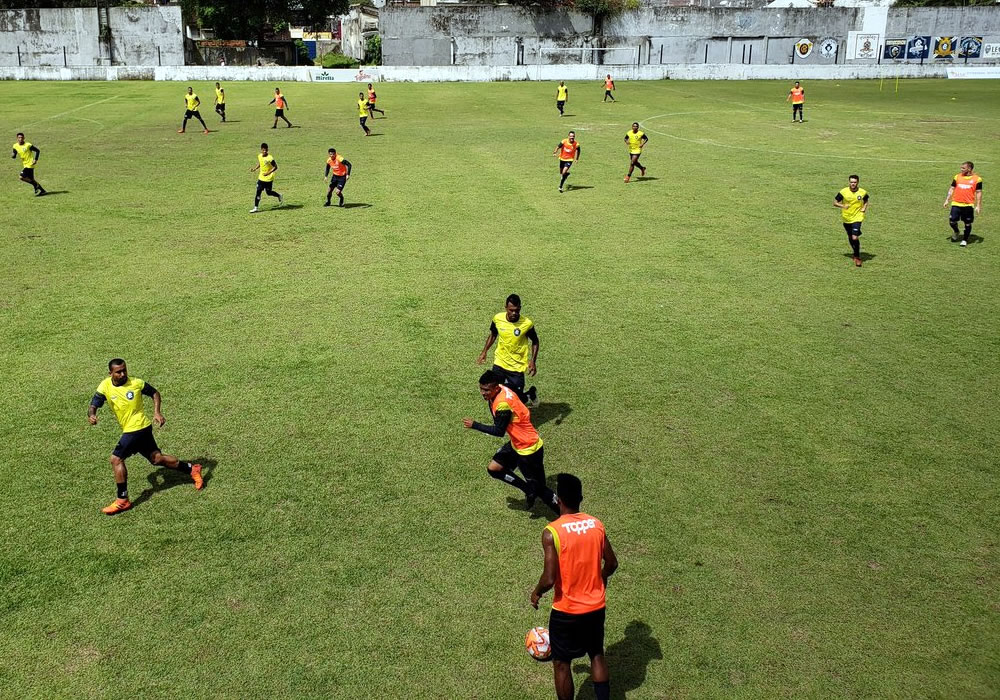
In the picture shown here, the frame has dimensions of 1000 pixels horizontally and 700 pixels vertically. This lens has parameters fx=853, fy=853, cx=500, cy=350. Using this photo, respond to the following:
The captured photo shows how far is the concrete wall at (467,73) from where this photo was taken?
203ft

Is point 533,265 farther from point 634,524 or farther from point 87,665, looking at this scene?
point 87,665

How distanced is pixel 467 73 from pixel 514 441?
188ft

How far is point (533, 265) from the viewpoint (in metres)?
21.0

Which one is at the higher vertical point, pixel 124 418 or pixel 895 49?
pixel 895 49

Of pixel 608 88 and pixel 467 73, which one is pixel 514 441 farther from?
pixel 467 73

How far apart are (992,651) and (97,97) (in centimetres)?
5723

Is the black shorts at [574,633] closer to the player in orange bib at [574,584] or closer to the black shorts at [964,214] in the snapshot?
the player in orange bib at [574,584]

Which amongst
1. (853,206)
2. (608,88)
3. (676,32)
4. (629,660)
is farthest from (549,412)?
(676,32)

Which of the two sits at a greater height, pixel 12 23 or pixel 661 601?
pixel 12 23

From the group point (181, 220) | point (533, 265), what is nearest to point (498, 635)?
point (533, 265)

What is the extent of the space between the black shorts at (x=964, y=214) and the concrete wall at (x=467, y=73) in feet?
147

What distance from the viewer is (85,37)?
72.0 meters

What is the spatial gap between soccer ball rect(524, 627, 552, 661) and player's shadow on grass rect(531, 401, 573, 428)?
5.10 meters

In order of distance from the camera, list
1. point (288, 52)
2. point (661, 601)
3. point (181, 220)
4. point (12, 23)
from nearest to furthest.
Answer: point (661, 601) < point (181, 220) < point (12, 23) < point (288, 52)
